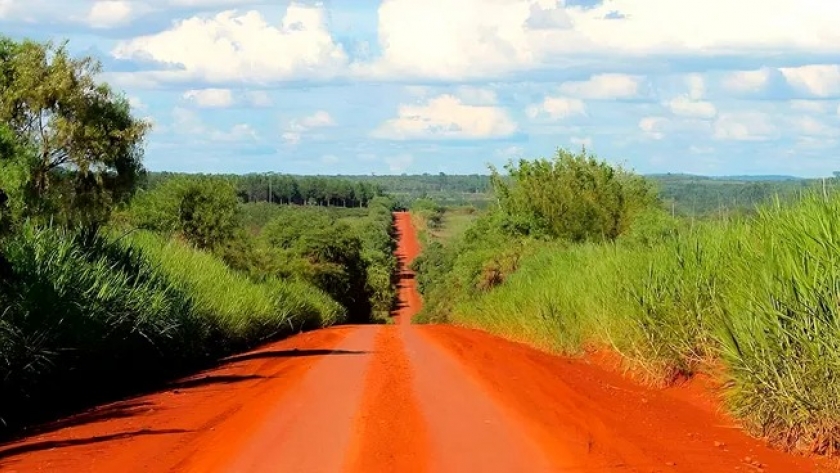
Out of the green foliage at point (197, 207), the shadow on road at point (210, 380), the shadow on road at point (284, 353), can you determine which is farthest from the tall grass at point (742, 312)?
the green foliage at point (197, 207)

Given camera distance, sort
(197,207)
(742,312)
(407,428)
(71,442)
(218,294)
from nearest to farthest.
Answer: (71,442) < (742,312) < (407,428) < (218,294) < (197,207)

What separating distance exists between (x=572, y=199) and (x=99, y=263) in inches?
1370

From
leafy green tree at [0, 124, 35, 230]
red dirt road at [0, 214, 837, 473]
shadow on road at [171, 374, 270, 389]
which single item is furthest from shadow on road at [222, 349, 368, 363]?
leafy green tree at [0, 124, 35, 230]

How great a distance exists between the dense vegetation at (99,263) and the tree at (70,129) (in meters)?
0.06

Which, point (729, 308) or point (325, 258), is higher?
point (729, 308)

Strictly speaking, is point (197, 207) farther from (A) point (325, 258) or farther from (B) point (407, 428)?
(B) point (407, 428)

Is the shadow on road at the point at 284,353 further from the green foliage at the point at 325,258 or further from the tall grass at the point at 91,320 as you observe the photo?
the green foliage at the point at 325,258

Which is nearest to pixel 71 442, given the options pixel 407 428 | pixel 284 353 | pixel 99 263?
pixel 407 428

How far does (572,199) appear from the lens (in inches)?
1928

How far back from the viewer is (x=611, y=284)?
61.5 feet

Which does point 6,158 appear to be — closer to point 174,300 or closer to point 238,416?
point 174,300

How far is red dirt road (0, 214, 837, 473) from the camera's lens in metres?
10.1

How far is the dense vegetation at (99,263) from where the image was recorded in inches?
533

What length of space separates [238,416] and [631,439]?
4.94m
